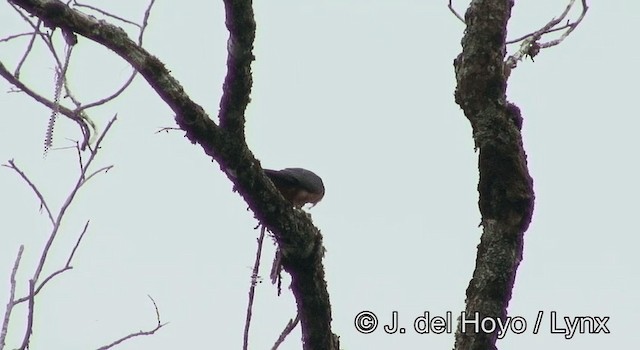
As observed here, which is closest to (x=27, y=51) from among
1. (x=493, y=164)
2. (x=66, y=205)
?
(x=66, y=205)

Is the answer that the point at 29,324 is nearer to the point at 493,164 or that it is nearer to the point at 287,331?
the point at 287,331

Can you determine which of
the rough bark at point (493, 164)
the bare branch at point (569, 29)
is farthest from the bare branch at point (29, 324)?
the bare branch at point (569, 29)

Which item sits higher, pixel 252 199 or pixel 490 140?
pixel 490 140

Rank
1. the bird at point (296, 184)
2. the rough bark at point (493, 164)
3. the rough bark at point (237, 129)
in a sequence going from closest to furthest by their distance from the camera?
the rough bark at point (237, 129)
the rough bark at point (493, 164)
the bird at point (296, 184)

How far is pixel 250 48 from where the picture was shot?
2.62 meters

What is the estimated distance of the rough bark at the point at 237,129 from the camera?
2.51 meters

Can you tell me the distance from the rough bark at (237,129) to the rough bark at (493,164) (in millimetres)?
597

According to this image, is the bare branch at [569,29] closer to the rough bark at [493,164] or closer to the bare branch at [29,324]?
the rough bark at [493,164]

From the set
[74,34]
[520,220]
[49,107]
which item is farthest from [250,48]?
[520,220]

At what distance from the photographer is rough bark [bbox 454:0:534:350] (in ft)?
10.1

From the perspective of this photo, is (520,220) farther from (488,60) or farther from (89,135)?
(89,135)

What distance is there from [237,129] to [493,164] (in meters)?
1.00

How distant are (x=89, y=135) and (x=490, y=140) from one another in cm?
149

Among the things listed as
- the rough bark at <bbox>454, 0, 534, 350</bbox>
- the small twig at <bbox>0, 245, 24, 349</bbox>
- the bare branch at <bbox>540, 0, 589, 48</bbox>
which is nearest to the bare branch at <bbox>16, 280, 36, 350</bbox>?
the small twig at <bbox>0, 245, 24, 349</bbox>
